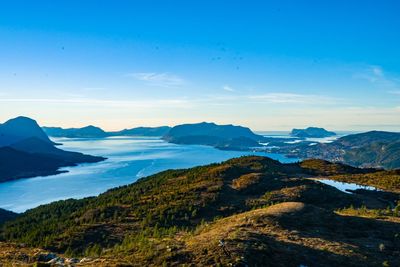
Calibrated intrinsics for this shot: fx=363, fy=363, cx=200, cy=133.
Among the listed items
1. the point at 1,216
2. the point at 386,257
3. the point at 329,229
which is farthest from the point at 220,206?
the point at 1,216

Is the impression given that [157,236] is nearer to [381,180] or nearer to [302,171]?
[381,180]

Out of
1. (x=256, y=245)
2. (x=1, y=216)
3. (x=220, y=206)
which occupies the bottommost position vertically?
(x=1, y=216)

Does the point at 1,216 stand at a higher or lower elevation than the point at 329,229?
lower

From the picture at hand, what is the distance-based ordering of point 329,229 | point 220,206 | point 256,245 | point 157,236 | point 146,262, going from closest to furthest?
point 146,262
point 256,245
point 329,229
point 157,236
point 220,206

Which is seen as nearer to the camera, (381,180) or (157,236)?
(157,236)

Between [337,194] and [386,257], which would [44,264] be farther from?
[337,194]

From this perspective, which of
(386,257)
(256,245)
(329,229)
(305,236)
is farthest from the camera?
(329,229)

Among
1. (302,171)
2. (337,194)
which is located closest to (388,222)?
(337,194)
